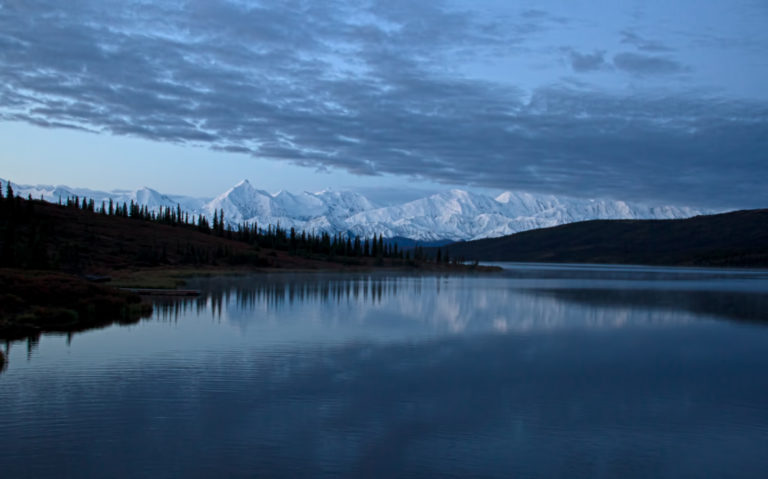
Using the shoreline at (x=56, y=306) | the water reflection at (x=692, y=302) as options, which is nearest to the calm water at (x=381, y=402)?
the shoreline at (x=56, y=306)

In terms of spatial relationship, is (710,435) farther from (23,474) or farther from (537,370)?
(23,474)

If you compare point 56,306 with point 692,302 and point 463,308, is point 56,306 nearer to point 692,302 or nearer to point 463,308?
point 463,308

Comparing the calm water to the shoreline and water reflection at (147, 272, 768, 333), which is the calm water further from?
water reflection at (147, 272, 768, 333)

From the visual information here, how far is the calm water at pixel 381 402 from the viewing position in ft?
48.3

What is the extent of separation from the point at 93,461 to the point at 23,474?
1.33 m

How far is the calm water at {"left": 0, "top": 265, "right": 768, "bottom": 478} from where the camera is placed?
14734 mm

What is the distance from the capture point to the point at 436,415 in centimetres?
1848

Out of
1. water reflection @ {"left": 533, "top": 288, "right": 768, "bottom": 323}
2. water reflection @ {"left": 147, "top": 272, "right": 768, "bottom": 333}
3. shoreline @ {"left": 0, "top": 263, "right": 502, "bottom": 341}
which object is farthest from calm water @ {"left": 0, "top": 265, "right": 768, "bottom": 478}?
water reflection @ {"left": 533, "top": 288, "right": 768, "bottom": 323}

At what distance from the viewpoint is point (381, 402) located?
19.8 metres

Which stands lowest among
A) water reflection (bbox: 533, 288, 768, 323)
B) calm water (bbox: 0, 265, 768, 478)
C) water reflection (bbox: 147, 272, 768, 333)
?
calm water (bbox: 0, 265, 768, 478)

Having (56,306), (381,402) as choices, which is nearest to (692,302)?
(381,402)

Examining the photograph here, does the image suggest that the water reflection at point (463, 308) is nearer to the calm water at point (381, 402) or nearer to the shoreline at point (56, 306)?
the shoreline at point (56, 306)

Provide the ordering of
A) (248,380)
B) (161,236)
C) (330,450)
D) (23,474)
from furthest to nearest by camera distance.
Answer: (161,236)
(248,380)
(330,450)
(23,474)

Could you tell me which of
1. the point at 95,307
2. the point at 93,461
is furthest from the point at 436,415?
the point at 95,307
